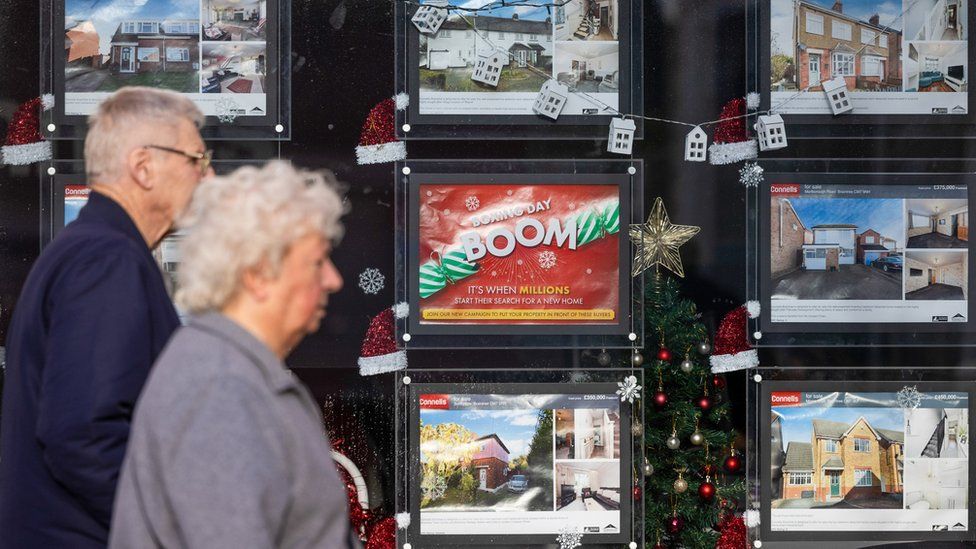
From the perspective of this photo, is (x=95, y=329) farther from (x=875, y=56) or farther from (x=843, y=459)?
(x=875, y=56)

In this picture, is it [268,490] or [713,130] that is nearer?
[268,490]

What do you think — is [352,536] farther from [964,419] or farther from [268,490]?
[964,419]

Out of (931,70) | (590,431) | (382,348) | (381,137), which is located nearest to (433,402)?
(382,348)

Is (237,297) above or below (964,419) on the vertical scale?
above

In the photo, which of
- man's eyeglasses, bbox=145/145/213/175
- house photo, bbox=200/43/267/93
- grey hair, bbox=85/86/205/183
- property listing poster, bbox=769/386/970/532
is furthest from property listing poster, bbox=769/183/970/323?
grey hair, bbox=85/86/205/183

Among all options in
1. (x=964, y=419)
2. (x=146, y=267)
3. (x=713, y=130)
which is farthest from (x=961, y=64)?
(x=146, y=267)

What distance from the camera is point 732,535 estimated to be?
4219mm

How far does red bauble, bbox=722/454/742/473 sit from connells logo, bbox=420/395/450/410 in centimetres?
116

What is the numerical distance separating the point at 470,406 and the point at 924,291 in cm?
187

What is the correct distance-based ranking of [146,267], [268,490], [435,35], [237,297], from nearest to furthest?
[268,490]
[237,297]
[146,267]
[435,35]

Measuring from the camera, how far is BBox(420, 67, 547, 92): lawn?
414cm

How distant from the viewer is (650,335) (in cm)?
422

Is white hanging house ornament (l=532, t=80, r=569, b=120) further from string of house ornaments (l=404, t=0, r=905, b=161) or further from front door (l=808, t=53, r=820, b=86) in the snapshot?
front door (l=808, t=53, r=820, b=86)

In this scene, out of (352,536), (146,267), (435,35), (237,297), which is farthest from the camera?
(435,35)
